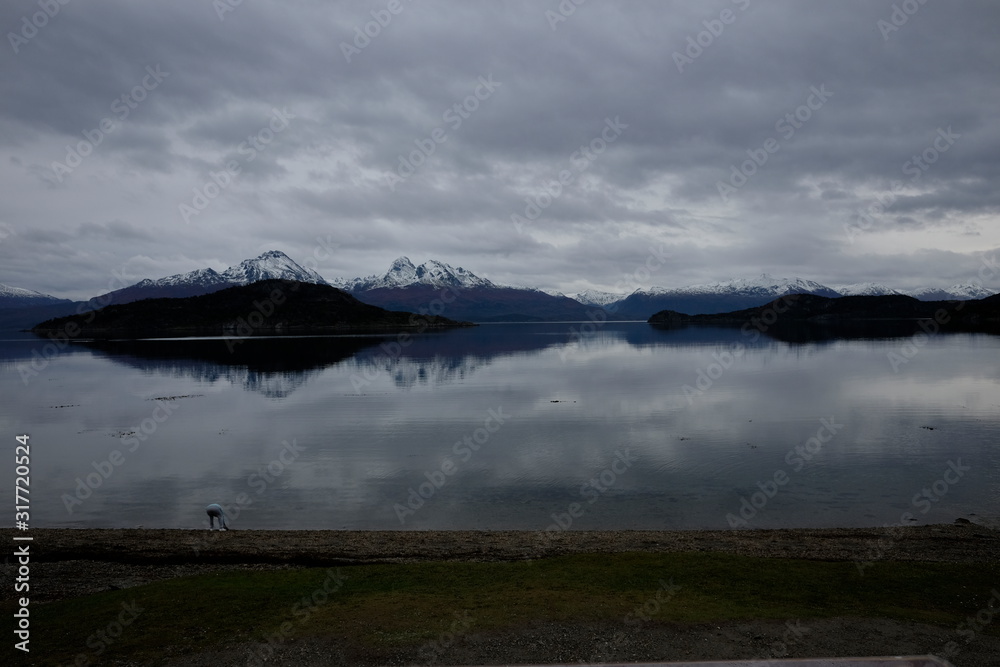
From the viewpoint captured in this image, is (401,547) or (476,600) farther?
(401,547)

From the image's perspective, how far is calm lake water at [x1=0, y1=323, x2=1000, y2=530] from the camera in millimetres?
28344

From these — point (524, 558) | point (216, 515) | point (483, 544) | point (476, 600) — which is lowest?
point (216, 515)

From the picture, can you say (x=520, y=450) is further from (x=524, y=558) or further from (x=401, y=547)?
(x=524, y=558)

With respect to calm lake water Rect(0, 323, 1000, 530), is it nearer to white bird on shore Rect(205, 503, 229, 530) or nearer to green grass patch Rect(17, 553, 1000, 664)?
white bird on shore Rect(205, 503, 229, 530)

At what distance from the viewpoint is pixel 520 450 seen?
40.5 metres

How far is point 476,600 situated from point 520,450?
25060 millimetres

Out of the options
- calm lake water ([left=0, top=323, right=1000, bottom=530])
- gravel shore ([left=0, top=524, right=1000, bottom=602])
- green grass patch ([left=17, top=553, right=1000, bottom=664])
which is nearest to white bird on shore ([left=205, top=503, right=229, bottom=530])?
gravel shore ([left=0, top=524, right=1000, bottom=602])

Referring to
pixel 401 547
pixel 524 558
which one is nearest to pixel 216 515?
pixel 401 547

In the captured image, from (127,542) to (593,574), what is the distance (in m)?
19.0

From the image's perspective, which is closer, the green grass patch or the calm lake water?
the green grass patch

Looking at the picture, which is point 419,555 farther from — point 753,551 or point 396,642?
point 753,551

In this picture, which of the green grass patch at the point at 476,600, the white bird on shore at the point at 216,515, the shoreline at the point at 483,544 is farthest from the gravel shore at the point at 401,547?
the green grass patch at the point at 476,600

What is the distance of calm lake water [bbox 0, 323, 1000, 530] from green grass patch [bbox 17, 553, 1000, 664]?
26.4ft

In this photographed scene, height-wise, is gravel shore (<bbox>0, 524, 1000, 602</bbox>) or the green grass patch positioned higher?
the green grass patch
